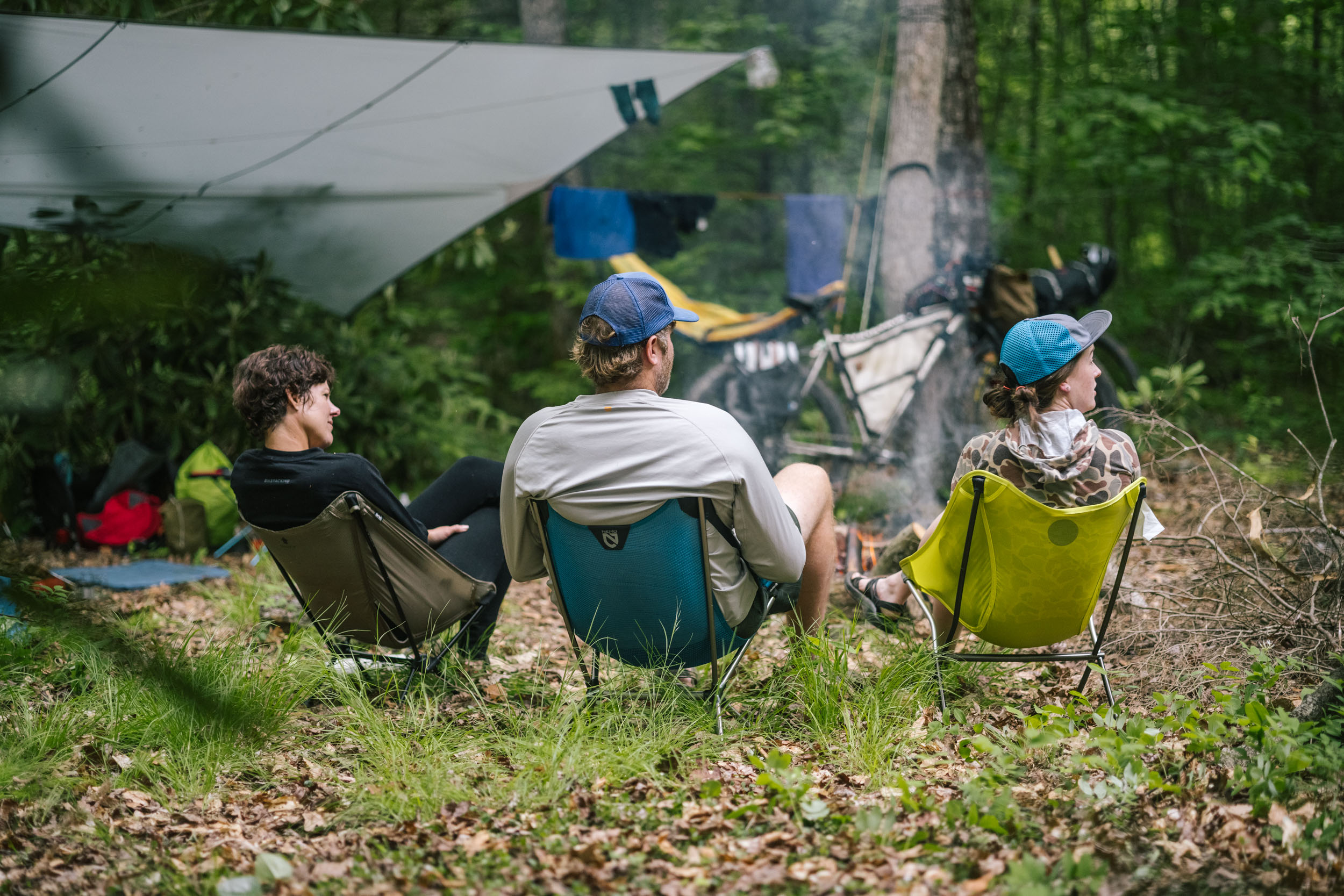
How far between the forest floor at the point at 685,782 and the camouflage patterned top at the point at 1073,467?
1.60 feet

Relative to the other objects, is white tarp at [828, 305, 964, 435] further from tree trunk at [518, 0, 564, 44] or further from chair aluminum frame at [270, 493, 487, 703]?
tree trunk at [518, 0, 564, 44]

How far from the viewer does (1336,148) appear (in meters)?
5.81

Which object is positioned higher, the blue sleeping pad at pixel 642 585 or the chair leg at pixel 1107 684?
the blue sleeping pad at pixel 642 585

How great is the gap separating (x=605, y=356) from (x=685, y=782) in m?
0.93

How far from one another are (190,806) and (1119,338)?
6834 millimetres

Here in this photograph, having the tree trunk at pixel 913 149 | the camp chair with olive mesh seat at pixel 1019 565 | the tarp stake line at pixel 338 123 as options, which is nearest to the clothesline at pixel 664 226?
the tree trunk at pixel 913 149

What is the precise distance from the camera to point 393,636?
250cm

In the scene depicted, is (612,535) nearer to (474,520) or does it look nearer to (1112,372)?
(474,520)

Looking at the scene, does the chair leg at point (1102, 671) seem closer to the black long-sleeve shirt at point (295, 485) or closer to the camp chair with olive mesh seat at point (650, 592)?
the camp chair with olive mesh seat at point (650, 592)

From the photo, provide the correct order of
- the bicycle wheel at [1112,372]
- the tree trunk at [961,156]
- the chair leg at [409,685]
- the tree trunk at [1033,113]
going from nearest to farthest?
the chair leg at [409,685], the bicycle wheel at [1112,372], the tree trunk at [961,156], the tree trunk at [1033,113]

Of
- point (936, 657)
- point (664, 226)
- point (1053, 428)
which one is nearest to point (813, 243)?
point (664, 226)

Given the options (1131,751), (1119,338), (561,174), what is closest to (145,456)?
(561,174)

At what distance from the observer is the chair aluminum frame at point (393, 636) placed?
2258 mm

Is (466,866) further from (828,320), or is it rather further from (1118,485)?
(828,320)
